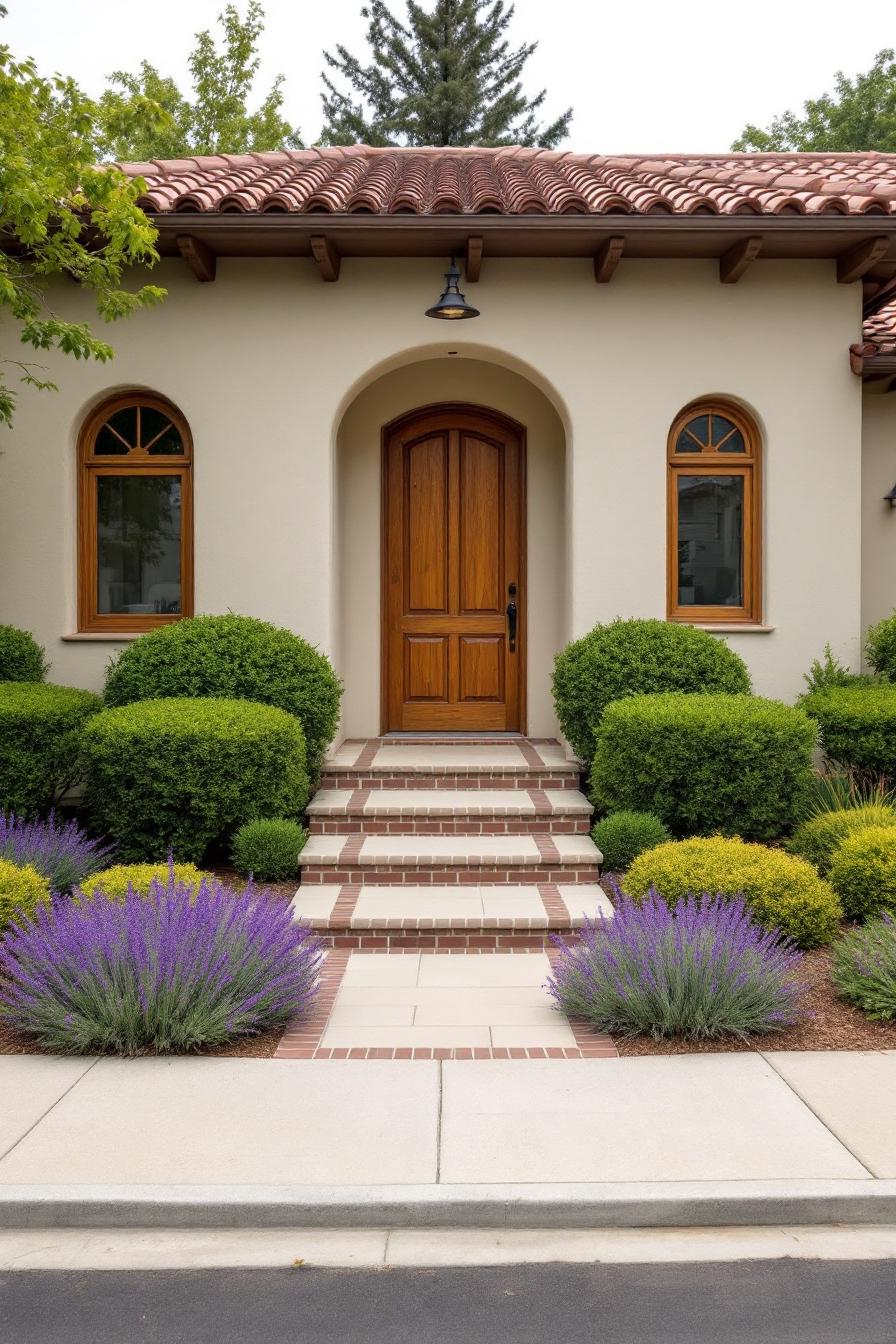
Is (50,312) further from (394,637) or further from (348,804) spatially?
(348,804)

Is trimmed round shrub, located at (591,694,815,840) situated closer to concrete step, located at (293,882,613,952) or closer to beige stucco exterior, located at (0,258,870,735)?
concrete step, located at (293,882,613,952)

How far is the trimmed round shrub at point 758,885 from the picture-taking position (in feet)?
19.4

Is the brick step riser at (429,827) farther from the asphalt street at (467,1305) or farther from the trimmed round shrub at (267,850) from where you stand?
the asphalt street at (467,1305)

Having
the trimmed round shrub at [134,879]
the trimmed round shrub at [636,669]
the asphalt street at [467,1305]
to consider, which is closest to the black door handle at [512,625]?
the trimmed round shrub at [636,669]

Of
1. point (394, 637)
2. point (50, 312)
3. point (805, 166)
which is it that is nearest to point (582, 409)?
point (394, 637)

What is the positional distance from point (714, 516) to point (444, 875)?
4.04 m

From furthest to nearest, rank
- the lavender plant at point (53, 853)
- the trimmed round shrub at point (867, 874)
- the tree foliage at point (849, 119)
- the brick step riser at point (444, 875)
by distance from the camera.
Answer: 1. the tree foliage at point (849, 119)
2. the brick step riser at point (444, 875)
3. the lavender plant at point (53, 853)
4. the trimmed round shrub at point (867, 874)

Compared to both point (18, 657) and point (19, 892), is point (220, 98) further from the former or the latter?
point (19, 892)

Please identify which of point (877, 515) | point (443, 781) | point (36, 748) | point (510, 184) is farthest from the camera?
point (877, 515)

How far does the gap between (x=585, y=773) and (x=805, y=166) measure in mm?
7785

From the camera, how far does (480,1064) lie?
15.4 ft

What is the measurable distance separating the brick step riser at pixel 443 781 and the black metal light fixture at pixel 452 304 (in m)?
3.44

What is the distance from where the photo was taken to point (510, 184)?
32.0 ft

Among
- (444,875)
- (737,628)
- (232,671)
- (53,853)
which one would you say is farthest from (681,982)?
(737,628)
